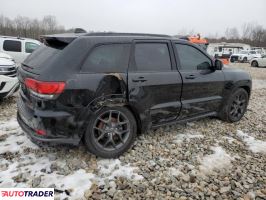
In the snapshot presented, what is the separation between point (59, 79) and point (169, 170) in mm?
1877

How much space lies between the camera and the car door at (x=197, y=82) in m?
4.26

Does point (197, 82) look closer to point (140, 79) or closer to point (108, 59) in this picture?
point (140, 79)

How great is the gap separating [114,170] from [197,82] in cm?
→ 210

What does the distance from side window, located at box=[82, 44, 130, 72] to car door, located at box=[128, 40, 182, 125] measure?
0.43 feet

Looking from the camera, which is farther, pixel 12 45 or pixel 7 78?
pixel 12 45

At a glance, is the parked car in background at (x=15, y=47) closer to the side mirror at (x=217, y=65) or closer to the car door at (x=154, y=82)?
the car door at (x=154, y=82)

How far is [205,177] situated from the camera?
3354 millimetres

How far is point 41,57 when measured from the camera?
3.44m

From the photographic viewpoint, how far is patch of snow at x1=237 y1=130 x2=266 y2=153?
4234 mm

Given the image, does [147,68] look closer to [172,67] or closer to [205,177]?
[172,67]

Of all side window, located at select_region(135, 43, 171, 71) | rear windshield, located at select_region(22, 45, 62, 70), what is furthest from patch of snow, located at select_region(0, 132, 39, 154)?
side window, located at select_region(135, 43, 171, 71)

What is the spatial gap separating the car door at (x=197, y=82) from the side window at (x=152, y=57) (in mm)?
255

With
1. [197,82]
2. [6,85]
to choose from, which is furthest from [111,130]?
[6,85]

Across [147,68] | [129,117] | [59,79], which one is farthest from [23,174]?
[147,68]
